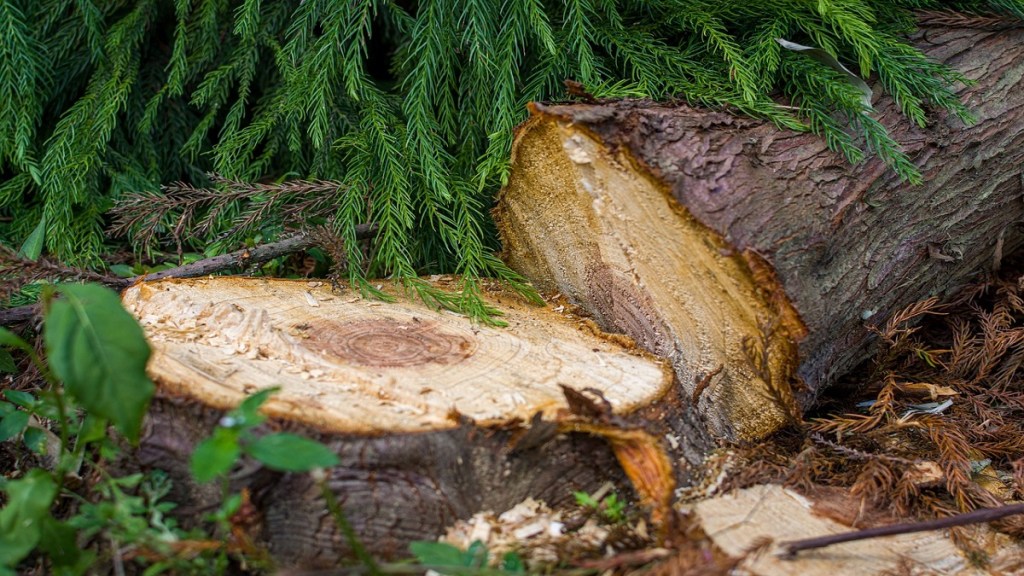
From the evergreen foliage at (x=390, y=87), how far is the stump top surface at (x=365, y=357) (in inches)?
7.9

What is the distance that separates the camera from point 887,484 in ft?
6.22

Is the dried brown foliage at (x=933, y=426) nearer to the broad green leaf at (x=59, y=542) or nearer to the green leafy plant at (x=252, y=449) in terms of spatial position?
the green leafy plant at (x=252, y=449)

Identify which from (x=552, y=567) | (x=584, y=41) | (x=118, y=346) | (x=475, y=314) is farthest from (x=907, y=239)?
(x=118, y=346)

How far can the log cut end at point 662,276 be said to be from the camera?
1.90 m

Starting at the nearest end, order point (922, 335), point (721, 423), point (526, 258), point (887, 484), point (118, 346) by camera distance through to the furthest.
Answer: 1. point (118, 346)
2. point (887, 484)
3. point (721, 423)
4. point (526, 258)
5. point (922, 335)

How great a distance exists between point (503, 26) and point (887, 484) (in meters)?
1.64

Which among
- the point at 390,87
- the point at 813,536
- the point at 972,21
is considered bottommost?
the point at 813,536

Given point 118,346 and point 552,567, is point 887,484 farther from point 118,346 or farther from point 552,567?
point 118,346

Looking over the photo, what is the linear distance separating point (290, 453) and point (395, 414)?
281mm

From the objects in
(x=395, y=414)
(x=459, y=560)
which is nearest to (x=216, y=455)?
(x=395, y=414)

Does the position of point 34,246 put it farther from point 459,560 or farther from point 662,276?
point 662,276

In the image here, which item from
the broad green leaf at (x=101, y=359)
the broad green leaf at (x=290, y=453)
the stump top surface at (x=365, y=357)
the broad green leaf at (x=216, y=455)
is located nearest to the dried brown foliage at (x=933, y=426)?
the stump top surface at (x=365, y=357)

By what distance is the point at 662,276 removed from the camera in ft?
6.71

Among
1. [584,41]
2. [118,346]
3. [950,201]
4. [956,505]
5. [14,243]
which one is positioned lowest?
[956,505]
